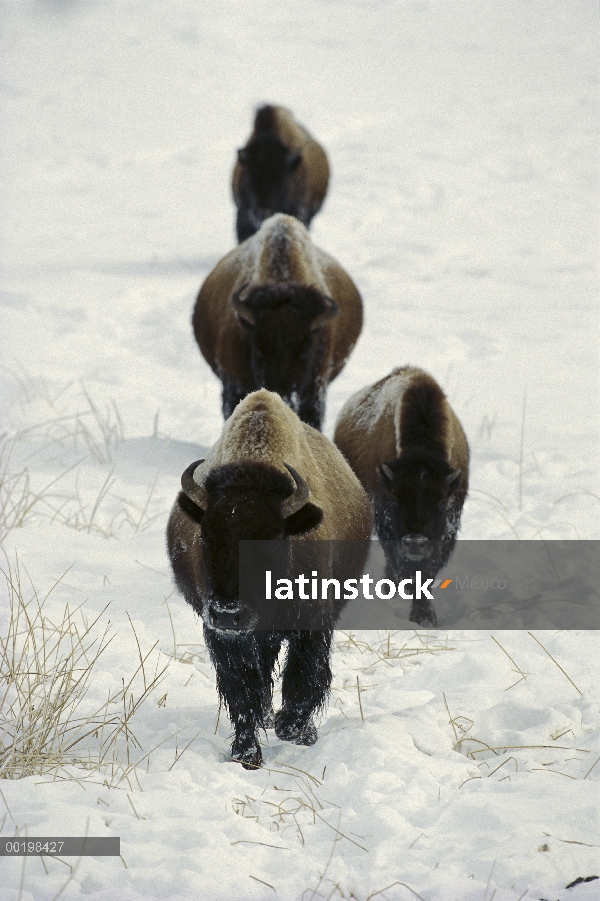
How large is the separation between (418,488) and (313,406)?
1871 mm

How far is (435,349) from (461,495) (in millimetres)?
6097

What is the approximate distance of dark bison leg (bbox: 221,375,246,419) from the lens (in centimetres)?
789

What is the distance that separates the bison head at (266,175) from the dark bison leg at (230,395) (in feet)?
9.74

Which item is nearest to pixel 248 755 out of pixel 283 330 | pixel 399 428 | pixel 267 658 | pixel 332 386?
pixel 267 658

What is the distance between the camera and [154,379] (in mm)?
10961

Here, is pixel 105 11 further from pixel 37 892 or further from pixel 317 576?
pixel 37 892

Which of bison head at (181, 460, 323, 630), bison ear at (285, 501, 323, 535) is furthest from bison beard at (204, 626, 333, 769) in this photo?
bison ear at (285, 501, 323, 535)

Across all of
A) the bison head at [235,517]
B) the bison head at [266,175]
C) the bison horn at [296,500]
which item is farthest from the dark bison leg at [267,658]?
the bison head at [266,175]

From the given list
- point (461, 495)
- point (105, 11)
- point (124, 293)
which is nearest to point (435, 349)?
point (124, 293)

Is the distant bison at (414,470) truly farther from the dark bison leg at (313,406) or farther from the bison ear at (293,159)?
the bison ear at (293,159)

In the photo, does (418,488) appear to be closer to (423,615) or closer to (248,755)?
(423,615)

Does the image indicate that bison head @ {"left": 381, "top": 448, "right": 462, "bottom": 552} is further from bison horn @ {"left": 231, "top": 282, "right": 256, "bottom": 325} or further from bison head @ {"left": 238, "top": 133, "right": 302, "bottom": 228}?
bison head @ {"left": 238, "top": 133, "right": 302, "bottom": 228}

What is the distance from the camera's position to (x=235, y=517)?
3.62 m

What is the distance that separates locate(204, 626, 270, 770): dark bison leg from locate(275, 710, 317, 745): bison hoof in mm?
225
